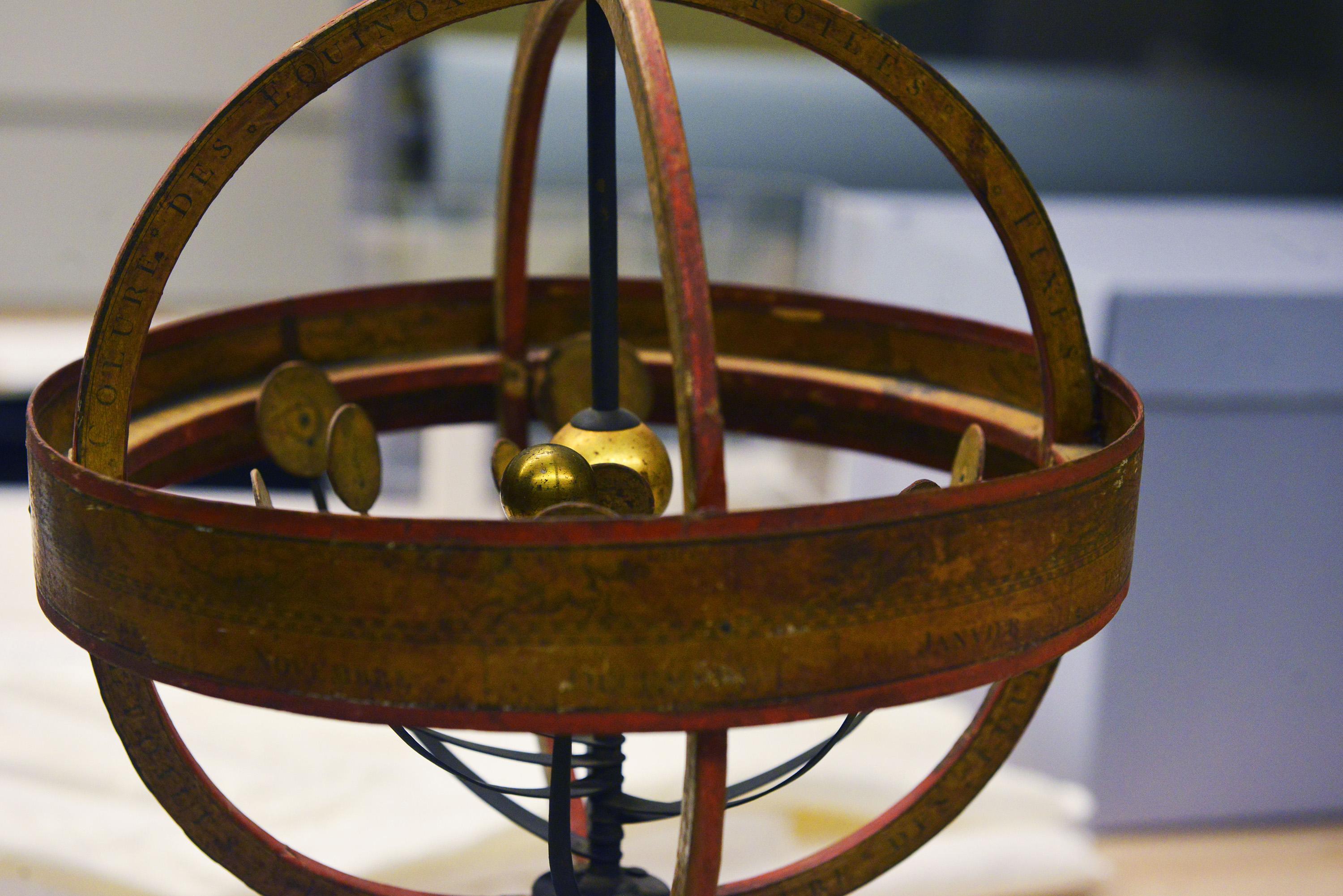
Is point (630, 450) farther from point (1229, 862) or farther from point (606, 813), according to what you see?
point (1229, 862)

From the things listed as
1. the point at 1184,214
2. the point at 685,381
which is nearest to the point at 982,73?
the point at 1184,214

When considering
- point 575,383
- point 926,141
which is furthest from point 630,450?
point 926,141

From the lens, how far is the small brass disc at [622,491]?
0.72 m

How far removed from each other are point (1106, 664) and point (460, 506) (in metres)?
1.08

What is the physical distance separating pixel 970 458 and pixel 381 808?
0.92 metres

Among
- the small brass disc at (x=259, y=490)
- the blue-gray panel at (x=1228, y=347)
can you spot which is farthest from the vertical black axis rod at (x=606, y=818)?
the blue-gray panel at (x=1228, y=347)

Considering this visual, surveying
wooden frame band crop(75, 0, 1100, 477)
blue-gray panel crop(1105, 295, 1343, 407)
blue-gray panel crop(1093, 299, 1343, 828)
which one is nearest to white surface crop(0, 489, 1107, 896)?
blue-gray panel crop(1093, 299, 1343, 828)

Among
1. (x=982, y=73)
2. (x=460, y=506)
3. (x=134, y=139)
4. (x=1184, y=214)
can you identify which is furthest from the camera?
(x=134, y=139)

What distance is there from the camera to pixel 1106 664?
155 centimetres

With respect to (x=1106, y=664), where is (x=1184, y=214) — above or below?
above

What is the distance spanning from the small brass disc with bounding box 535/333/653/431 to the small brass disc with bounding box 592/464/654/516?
0.18 metres

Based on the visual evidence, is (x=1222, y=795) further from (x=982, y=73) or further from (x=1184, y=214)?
(x=982, y=73)

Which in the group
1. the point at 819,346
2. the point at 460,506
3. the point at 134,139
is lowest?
the point at 819,346

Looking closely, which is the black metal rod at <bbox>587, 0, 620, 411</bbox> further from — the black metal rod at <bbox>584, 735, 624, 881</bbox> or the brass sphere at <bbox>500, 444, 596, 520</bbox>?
the black metal rod at <bbox>584, 735, 624, 881</bbox>
